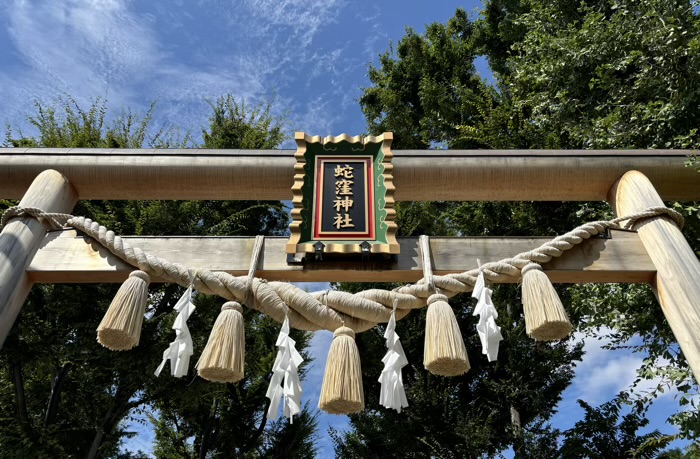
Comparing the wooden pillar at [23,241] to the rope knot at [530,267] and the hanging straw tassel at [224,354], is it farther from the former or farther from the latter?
the rope knot at [530,267]

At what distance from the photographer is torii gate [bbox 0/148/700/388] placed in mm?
2727

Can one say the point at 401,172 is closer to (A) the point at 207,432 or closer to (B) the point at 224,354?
(B) the point at 224,354

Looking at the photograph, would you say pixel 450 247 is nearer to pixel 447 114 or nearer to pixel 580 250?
pixel 580 250

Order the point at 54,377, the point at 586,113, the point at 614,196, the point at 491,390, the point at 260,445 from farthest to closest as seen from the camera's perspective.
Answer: the point at 260,445 < the point at 491,390 < the point at 54,377 < the point at 586,113 < the point at 614,196

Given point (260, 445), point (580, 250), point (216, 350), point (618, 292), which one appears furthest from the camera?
point (260, 445)

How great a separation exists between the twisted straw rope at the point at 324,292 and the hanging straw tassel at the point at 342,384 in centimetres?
22

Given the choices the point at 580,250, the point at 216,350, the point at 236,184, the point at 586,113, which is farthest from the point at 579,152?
the point at 586,113

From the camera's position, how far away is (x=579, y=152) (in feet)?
10.8

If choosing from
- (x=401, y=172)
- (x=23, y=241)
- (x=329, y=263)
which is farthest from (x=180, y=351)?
(x=401, y=172)

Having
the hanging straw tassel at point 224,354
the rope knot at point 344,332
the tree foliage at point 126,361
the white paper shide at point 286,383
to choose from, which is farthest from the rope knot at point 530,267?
the tree foliage at point 126,361

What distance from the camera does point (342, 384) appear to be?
209cm

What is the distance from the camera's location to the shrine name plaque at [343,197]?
272cm

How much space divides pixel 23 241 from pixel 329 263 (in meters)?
1.64

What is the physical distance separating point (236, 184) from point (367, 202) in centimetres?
93
